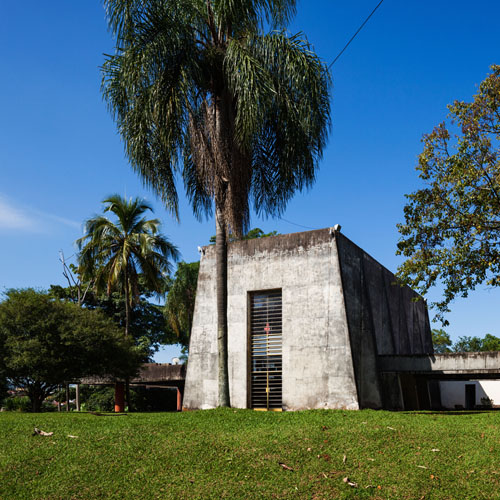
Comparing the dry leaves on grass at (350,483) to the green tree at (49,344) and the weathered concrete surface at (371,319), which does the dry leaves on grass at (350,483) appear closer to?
the weathered concrete surface at (371,319)

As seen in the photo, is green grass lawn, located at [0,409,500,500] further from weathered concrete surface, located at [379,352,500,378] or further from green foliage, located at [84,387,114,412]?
green foliage, located at [84,387,114,412]

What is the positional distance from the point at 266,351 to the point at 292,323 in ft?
4.86

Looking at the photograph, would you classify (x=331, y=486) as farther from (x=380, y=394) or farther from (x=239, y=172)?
(x=380, y=394)

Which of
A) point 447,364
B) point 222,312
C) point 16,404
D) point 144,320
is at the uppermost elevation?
point 144,320

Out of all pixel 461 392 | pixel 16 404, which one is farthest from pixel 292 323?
pixel 16 404

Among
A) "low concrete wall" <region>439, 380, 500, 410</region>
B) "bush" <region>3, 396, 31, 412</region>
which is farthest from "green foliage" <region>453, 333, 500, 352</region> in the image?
"bush" <region>3, 396, 31, 412</region>

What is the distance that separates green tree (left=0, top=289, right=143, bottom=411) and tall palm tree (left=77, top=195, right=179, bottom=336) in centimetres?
591

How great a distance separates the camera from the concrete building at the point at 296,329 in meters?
17.9

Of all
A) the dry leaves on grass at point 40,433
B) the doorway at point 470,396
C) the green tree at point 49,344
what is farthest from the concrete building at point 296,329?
the doorway at point 470,396

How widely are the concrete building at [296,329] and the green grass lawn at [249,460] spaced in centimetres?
555

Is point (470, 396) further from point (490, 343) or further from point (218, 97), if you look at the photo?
point (490, 343)

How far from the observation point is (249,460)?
930 centimetres

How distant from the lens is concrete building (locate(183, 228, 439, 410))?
1792cm

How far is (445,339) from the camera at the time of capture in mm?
69688
